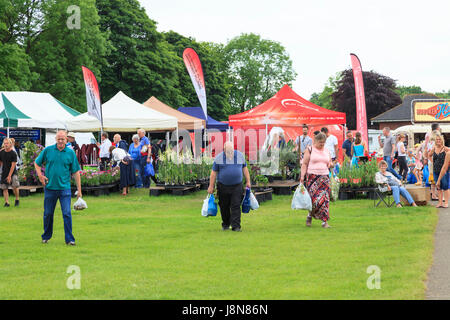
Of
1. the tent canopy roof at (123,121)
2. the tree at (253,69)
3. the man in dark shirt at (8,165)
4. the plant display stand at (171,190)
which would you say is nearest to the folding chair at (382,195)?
the plant display stand at (171,190)

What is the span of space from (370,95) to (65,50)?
45.5 meters

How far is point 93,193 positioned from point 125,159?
144 centimetres

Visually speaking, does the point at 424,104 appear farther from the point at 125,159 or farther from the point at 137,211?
the point at 137,211

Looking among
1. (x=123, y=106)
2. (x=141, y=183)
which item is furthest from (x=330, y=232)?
(x=123, y=106)

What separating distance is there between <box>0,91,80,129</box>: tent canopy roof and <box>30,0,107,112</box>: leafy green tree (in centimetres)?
1450

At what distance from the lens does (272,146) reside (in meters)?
20.1

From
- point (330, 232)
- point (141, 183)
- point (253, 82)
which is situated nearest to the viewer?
point (330, 232)

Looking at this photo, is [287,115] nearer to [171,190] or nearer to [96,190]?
[171,190]

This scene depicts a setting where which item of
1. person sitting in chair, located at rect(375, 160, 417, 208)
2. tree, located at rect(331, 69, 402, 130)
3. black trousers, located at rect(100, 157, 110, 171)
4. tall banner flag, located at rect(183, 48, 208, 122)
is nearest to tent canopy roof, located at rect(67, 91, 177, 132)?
black trousers, located at rect(100, 157, 110, 171)
